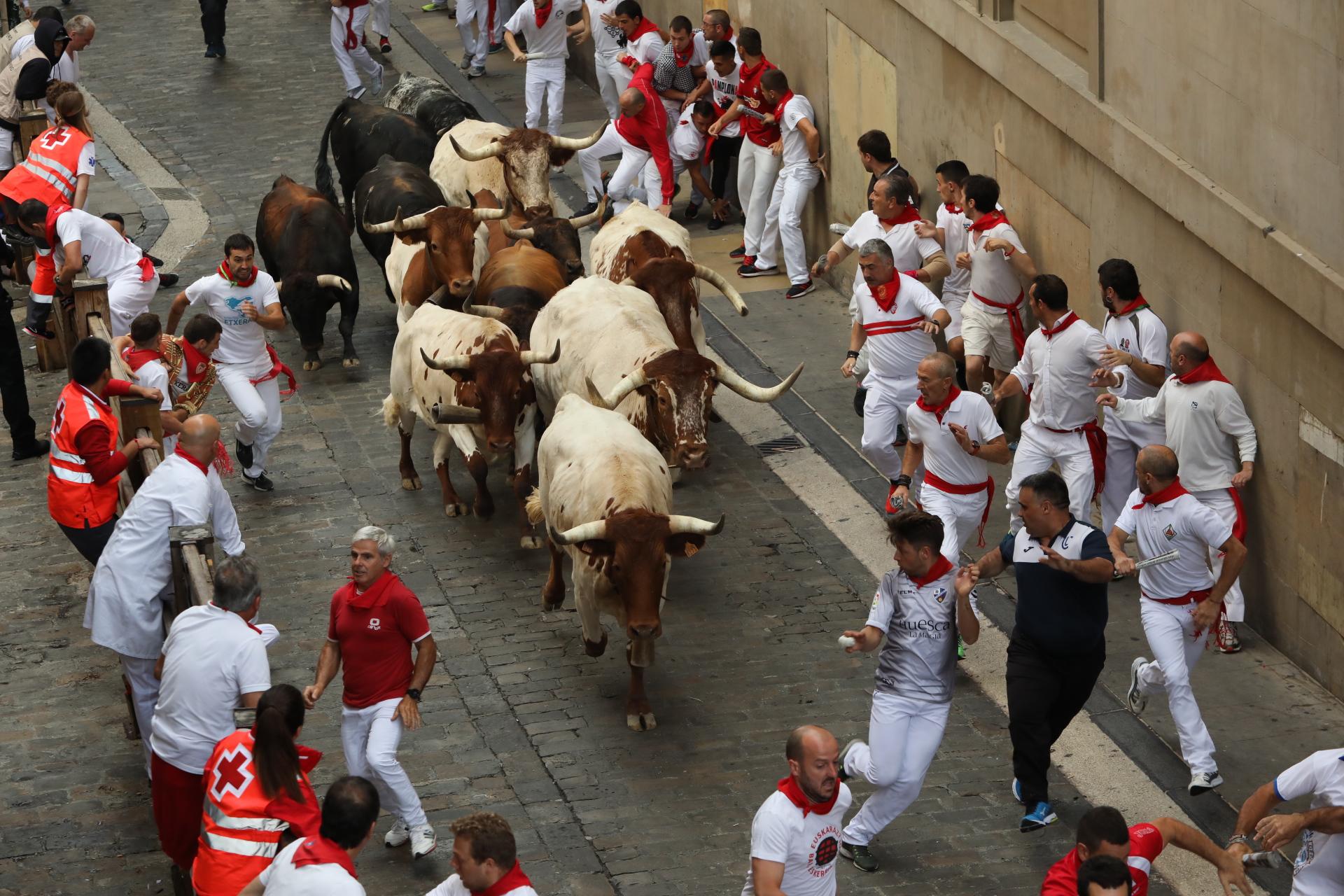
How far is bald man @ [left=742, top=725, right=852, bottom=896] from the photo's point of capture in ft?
24.3

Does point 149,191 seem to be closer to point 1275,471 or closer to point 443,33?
point 443,33

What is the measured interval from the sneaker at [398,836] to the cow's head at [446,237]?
6.16 m

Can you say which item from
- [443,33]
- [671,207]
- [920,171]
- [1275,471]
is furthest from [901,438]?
[443,33]

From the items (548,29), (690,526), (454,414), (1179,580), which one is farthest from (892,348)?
(548,29)

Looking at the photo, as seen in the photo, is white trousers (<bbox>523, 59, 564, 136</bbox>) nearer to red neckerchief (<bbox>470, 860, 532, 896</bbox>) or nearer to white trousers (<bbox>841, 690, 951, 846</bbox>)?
white trousers (<bbox>841, 690, 951, 846</bbox>)

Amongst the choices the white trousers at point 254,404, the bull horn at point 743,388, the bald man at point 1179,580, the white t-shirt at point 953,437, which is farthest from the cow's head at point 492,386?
the bald man at point 1179,580

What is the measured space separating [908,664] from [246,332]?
21.5 ft

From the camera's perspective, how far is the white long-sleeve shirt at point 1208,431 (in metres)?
10.9

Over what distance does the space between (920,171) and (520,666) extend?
6443mm

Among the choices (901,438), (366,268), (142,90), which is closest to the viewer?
(901,438)

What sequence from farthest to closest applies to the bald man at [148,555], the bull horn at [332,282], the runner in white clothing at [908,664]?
the bull horn at [332,282]
the bald man at [148,555]
the runner in white clothing at [908,664]

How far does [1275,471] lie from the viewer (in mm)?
10914

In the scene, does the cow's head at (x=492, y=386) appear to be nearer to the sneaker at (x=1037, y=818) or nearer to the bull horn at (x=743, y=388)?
the bull horn at (x=743, y=388)

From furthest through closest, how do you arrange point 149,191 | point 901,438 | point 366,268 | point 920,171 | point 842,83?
point 149,191, point 366,268, point 842,83, point 920,171, point 901,438
